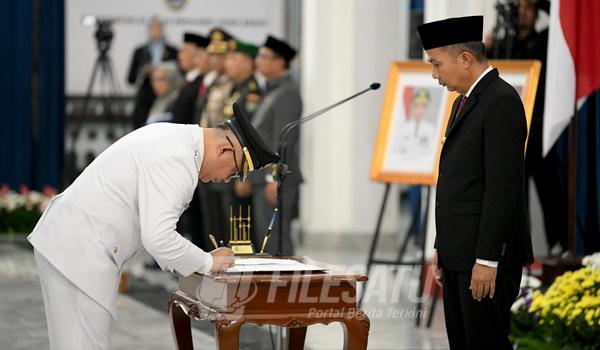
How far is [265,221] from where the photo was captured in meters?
7.68

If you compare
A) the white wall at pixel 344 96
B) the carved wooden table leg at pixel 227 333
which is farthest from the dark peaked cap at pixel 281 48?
the carved wooden table leg at pixel 227 333

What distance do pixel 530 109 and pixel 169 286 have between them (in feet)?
9.54

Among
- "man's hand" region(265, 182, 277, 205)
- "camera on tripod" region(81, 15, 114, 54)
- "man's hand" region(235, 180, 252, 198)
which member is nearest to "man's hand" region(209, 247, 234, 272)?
"man's hand" region(265, 182, 277, 205)

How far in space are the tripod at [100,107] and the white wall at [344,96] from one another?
152 inches

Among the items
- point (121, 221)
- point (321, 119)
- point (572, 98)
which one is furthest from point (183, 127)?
point (321, 119)

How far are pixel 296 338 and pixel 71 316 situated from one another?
3.08 feet

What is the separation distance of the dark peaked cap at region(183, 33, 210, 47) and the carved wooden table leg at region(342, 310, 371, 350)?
548cm

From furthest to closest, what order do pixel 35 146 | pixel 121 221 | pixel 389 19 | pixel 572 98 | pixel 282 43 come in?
1. pixel 35 146
2. pixel 389 19
3. pixel 282 43
4. pixel 572 98
5. pixel 121 221

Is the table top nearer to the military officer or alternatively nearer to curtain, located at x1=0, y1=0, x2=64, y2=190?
the military officer

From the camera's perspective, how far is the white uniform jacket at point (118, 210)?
3.58 metres

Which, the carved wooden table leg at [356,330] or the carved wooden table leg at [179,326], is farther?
the carved wooden table leg at [179,326]

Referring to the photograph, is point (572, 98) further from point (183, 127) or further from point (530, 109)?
point (183, 127)

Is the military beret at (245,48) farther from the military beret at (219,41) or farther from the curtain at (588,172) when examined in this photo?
the curtain at (588,172)

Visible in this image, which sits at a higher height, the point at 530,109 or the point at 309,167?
the point at 530,109
